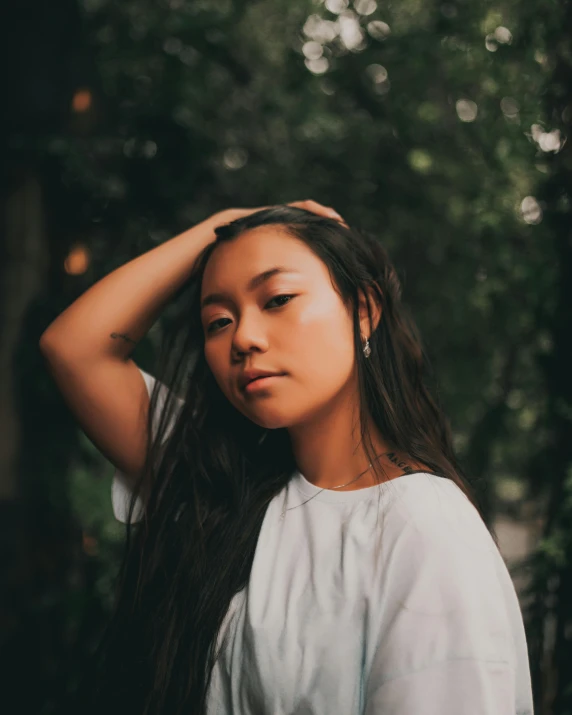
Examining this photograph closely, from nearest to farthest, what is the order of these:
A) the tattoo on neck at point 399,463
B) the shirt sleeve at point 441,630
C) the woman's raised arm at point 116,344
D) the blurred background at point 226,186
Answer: the shirt sleeve at point 441,630 < the tattoo on neck at point 399,463 < the woman's raised arm at point 116,344 < the blurred background at point 226,186

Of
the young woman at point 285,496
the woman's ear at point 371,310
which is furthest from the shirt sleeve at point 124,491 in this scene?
the woman's ear at point 371,310

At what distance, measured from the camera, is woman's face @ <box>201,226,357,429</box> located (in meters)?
1.28

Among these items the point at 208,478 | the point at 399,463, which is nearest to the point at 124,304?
the point at 208,478

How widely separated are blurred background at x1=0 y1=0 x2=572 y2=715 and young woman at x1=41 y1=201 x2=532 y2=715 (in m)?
0.77

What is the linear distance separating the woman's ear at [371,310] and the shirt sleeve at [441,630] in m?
0.42

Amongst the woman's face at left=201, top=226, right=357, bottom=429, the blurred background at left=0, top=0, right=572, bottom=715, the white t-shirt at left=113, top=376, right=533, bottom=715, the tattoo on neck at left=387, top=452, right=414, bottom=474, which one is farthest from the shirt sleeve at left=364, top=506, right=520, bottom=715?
the blurred background at left=0, top=0, right=572, bottom=715

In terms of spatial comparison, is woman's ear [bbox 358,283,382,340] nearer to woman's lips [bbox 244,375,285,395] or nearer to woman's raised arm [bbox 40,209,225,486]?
woman's lips [bbox 244,375,285,395]

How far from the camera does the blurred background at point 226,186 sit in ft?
7.30

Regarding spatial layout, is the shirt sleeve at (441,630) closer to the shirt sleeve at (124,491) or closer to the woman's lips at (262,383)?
the woman's lips at (262,383)

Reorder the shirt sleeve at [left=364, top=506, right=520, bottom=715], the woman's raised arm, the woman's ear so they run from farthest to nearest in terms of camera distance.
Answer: the woman's raised arm
the woman's ear
the shirt sleeve at [left=364, top=506, right=520, bottom=715]

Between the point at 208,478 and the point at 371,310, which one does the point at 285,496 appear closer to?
the point at 208,478

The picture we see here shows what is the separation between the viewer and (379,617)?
43.9 inches

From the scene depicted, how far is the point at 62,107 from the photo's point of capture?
8.21 ft

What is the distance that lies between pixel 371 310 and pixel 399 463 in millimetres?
327
